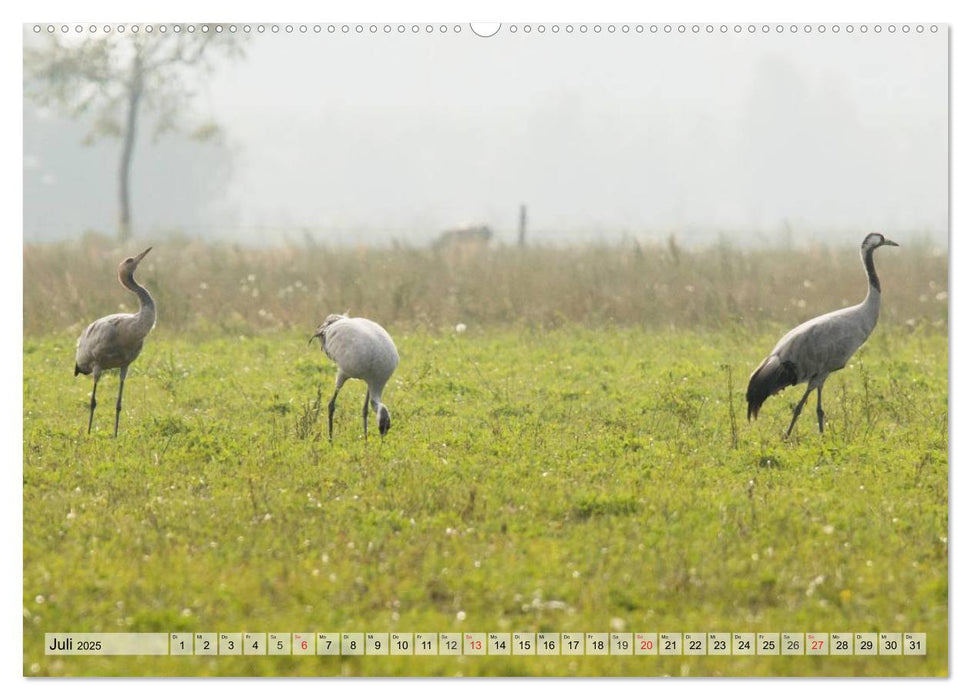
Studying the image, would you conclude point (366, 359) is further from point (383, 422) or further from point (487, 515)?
point (487, 515)

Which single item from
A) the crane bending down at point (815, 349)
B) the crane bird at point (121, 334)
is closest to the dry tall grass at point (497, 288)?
the crane bird at point (121, 334)

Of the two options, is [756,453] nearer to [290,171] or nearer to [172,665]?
[172,665]

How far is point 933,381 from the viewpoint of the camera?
46.9 ft

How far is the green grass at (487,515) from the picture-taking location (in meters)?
6.95

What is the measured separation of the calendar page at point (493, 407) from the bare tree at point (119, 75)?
0.50ft

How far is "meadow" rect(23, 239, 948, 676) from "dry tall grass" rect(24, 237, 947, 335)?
52mm

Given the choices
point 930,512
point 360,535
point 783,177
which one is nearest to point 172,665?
point 360,535

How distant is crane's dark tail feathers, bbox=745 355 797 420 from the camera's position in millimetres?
11547

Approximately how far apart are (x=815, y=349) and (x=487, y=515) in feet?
14.0


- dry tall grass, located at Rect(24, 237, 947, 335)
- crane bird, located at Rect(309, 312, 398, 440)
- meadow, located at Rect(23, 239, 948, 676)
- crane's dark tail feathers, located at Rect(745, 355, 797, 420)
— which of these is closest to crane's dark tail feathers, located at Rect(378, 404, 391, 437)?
crane bird, located at Rect(309, 312, 398, 440)

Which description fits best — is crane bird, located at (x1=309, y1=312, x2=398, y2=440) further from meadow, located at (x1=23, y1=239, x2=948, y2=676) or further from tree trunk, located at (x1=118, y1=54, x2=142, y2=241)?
tree trunk, located at (x1=118, y1=54, x2=142, y2=241)

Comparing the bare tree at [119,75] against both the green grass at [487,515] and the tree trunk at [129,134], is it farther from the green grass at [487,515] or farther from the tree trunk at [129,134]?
the green grass at [487,515]

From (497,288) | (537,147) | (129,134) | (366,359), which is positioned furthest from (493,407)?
(537,147)

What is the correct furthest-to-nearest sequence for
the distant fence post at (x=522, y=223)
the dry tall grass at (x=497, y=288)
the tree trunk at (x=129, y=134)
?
the distant fence post at (x=522, y=223) → the dry tall grass at (x=497, y=288) → the tree trunk at (x=129, y=134)
